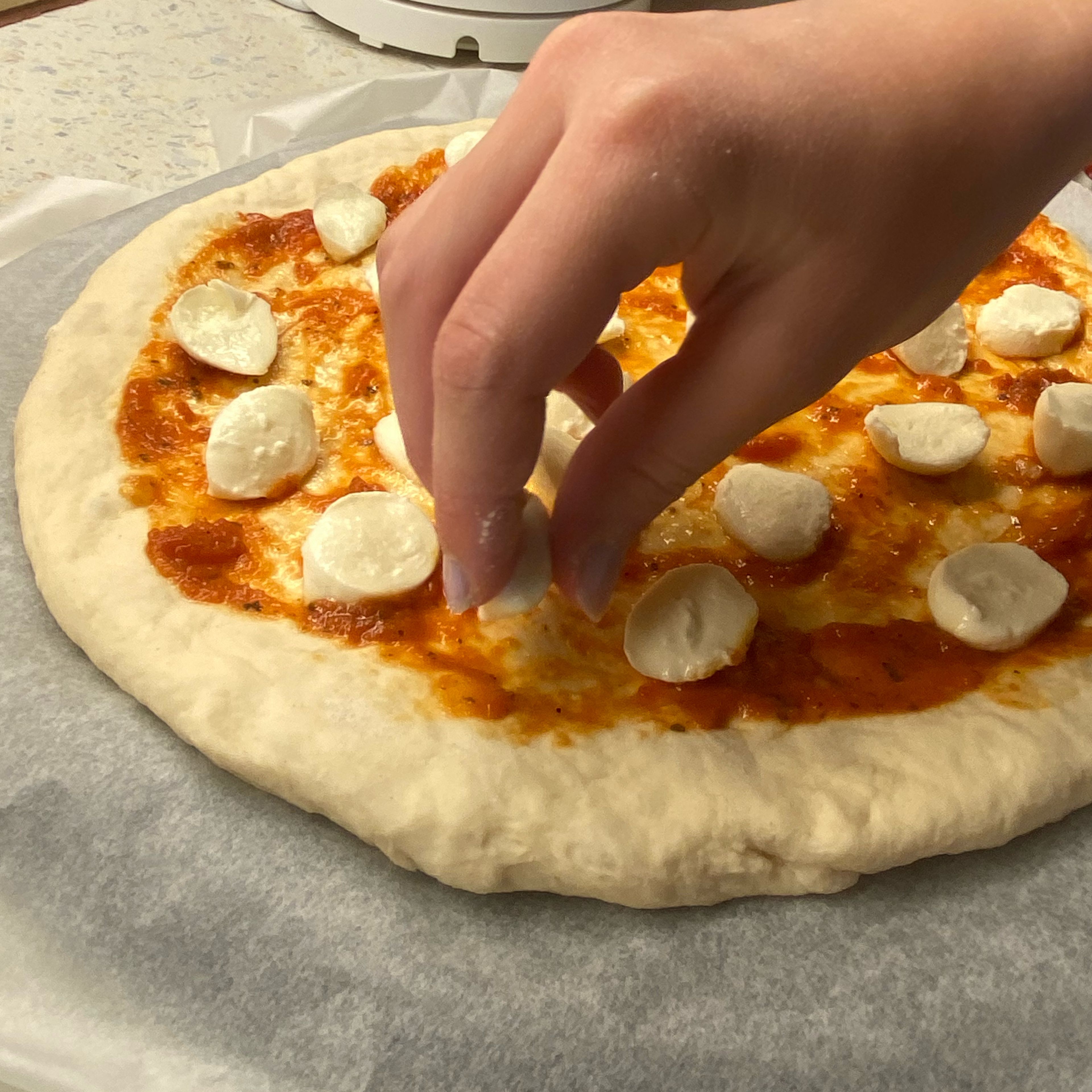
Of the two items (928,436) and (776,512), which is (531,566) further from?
(928,436)

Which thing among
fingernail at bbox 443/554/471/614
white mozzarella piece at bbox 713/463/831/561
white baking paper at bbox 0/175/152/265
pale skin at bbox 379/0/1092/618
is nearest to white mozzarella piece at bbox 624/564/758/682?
white mozzarella piece at bbox 713/463/831/561

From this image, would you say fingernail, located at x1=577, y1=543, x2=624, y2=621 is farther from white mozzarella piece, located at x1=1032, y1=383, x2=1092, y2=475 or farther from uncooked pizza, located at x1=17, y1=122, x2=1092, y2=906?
white mozzarella piece, located at x1=1032, y1=383, x2=1092, y2=475

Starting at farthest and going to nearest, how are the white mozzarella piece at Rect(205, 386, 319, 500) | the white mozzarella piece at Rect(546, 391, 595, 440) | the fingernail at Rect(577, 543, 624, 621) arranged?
the white mozzarella piece at Rect(546, 391, 595, 440) → the white mozzarella piece at Rect(205, 386, 319, 500) → the fingernail at Rect(577, 543, 624, 621)

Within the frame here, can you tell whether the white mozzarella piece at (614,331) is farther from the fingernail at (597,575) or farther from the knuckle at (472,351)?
the knuckle at (472,351)

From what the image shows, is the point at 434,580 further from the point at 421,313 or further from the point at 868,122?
the point at 868,122

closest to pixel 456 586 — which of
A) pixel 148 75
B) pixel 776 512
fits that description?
pixel 776 512

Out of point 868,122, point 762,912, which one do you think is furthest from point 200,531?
point 868,122
